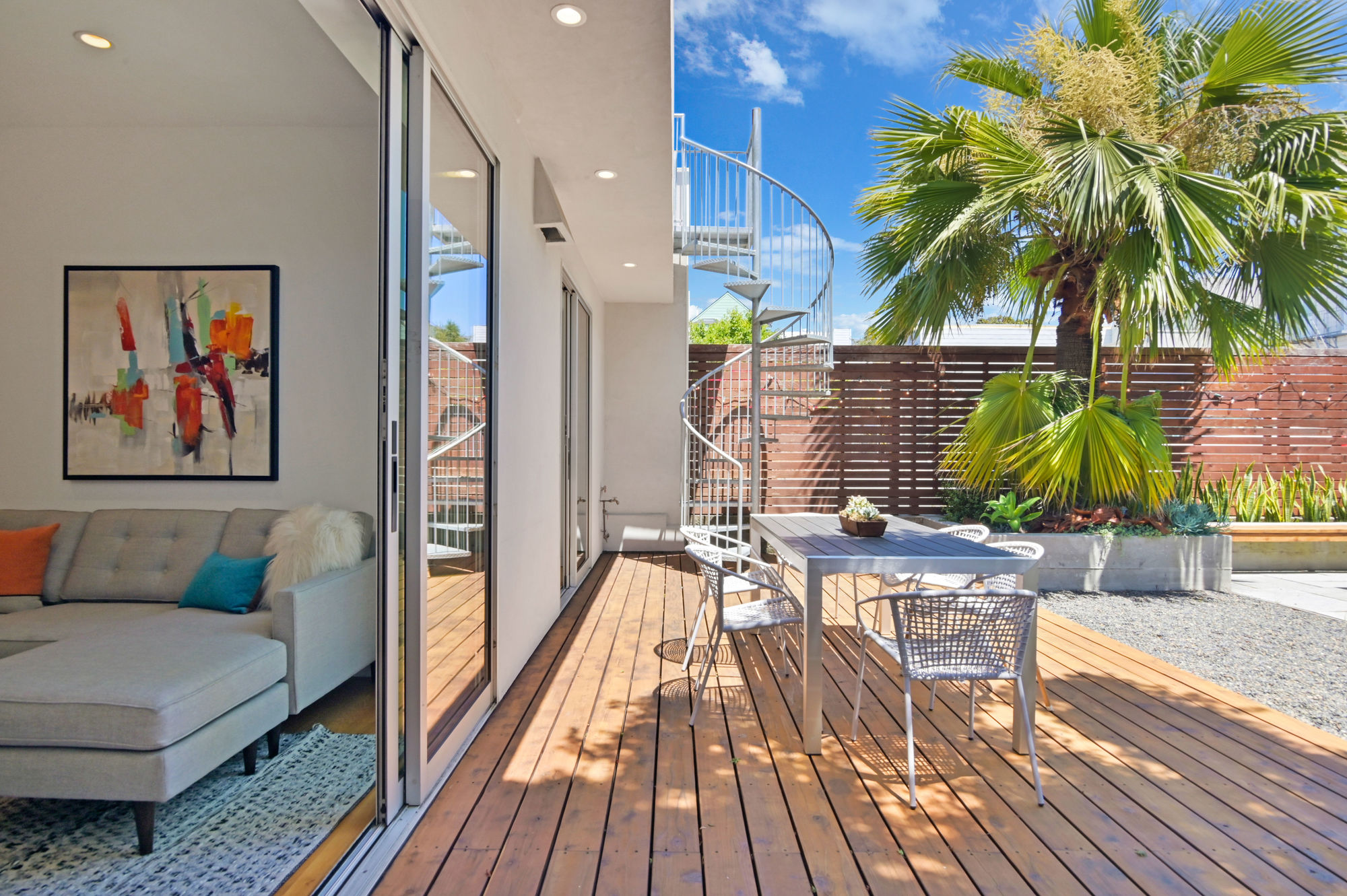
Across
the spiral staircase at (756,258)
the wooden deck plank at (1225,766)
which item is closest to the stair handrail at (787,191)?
the spiral staircase at (756,258)

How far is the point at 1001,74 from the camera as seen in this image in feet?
17.2

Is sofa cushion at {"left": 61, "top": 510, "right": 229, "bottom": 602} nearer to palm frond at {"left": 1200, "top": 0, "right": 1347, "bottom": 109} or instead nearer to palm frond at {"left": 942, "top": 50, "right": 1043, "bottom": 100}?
palm frond at {"left": 942, "top": 50, "right": 1043, "bottom": 100}

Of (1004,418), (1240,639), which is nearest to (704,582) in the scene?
(1240,639)

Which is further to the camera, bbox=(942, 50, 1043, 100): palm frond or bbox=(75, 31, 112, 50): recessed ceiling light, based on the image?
bbox=(942, 50, 1043, 100): palm frond

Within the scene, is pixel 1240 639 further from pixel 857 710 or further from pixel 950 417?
pixel 950 417

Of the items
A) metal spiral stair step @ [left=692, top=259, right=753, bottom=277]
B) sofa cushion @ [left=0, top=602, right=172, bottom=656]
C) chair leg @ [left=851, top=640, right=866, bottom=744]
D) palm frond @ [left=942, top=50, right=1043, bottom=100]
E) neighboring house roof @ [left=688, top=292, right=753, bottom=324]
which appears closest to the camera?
sofa cushion @ [left=0, top=602, right=172, bottom=656]

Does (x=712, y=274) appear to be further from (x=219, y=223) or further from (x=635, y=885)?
(x=635, y=885)

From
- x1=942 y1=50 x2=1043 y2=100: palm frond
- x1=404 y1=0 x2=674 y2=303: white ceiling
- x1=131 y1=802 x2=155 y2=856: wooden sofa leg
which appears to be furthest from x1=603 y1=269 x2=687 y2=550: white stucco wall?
x1=131 y1=802 x2=155 y2=856: wooden sofa leg

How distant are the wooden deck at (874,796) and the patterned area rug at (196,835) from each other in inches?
13.1

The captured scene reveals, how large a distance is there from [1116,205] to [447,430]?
4.15m

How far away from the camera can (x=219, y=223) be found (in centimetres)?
326

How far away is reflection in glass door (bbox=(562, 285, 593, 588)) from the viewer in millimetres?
5062

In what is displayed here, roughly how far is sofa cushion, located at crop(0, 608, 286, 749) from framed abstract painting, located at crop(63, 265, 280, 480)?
1127mm

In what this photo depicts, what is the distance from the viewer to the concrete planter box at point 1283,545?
5918 mm
